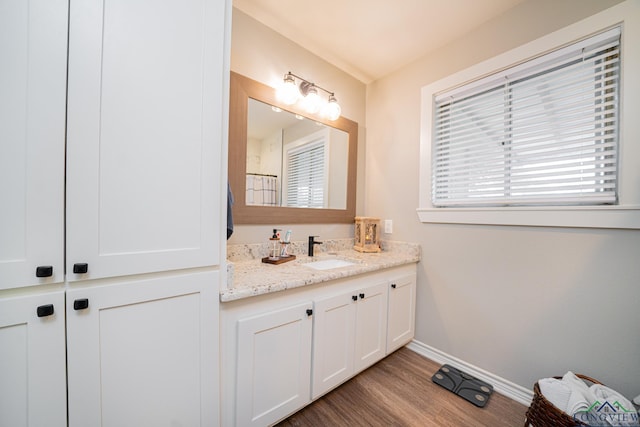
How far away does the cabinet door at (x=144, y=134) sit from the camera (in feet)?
2.48

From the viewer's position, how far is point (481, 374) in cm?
167

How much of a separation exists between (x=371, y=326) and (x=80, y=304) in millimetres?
1501

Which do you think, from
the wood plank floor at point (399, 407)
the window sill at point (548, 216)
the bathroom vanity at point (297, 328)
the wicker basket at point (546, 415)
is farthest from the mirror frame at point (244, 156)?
the wicker basket at point (546, 415)

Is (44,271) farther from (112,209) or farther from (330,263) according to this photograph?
(330,263)

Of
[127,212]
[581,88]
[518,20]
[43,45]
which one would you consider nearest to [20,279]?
[127,212]

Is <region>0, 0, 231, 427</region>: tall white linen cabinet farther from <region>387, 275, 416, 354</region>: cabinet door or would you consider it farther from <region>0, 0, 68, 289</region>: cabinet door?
<region>387, 275, 416, 354</region>: cabinet door

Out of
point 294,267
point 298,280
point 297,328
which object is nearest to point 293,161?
point 294,267

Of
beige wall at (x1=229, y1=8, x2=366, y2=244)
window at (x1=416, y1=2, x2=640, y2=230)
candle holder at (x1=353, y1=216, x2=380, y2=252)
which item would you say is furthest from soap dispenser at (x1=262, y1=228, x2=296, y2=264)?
window at (x1=416, y1=2, x2=640, y2=230)

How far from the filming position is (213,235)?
3.30ft

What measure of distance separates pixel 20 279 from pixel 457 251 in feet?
7.27

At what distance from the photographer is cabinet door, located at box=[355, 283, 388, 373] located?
5.08ft

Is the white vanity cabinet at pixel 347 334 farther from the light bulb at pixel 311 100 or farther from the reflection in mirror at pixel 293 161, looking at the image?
the light bulb at pixel 311 100

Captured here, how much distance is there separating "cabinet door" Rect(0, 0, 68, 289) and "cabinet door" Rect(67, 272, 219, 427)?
0.16 metres

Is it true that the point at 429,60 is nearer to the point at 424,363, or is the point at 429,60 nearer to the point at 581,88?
the point at 581,88
